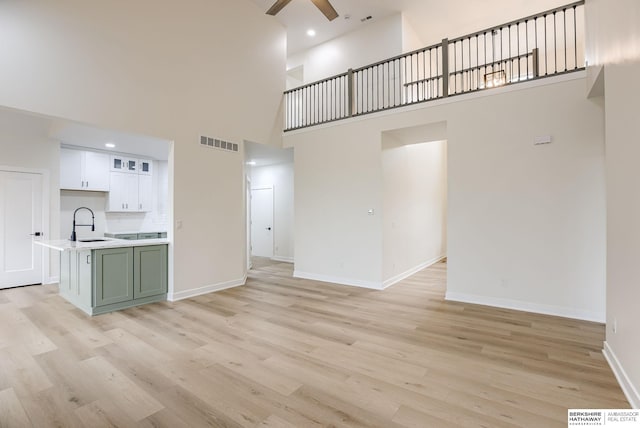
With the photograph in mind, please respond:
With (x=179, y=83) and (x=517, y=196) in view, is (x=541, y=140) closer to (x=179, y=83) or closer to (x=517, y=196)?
(x=517, y=196)

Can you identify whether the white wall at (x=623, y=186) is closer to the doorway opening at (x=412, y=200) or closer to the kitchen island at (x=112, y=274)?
the doorway opening at (x=412, y=200)

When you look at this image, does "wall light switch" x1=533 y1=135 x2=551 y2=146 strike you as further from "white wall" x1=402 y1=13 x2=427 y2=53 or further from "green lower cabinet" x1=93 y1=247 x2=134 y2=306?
"green lower cabinet" x1=93 y1=247 x2=134 y2=306

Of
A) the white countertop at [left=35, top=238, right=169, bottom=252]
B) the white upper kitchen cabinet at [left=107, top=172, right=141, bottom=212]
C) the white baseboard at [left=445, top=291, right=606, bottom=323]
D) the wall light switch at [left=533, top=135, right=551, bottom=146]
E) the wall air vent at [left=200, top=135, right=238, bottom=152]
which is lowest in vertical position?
the white baseboard at [left=445, top=291, right=606, bottom=323]

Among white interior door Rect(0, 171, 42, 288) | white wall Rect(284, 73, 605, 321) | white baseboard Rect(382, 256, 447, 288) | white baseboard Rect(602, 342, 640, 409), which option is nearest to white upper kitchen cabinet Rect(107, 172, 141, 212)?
white interior door Rect(0, 171, 42, 288)

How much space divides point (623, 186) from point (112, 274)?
5617 millimetres

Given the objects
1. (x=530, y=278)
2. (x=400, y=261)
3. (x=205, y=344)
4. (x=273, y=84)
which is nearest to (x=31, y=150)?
(x=273, y=84)

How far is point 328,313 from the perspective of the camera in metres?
4.10

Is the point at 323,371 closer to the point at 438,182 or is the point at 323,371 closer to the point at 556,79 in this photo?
the point at 556,79

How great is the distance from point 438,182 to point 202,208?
6243 mm

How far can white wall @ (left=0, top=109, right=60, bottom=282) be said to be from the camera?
517 centimetres

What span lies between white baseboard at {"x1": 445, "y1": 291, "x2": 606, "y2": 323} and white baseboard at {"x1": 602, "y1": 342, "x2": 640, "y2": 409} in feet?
3.50

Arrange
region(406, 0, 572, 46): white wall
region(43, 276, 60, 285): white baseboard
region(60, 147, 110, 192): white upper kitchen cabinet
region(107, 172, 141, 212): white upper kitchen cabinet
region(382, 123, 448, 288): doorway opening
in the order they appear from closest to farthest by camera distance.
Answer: region(382, 123, 448, 288): doorway opening
region(43, 276, 60, 285): white baseboard
region(60, 147, 110, 192): white upper kitchen cabinet
region(406, 0, 572, 46): white wall
region(107, 172, 141, 212): white upper kitchen cabinet

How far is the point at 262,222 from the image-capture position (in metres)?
9.05

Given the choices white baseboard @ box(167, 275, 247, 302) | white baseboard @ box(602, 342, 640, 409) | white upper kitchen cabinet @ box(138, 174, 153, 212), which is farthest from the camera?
white upper kitchen cabinet @ box(138, 174, 153, 212)
